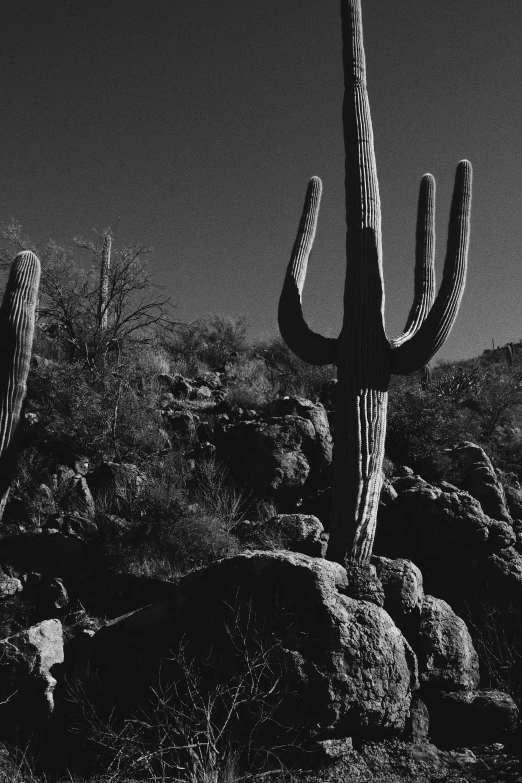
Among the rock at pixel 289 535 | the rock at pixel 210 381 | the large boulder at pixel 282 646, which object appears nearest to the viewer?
the large boulder at pixel 282 646

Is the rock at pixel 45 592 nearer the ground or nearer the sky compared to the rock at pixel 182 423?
nearer the ground

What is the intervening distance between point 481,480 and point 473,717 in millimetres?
4341

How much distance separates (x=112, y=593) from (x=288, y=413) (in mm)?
4448

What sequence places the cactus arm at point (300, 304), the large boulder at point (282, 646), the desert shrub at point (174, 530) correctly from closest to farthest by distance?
1. the large boulder at point (282, 646)
2. the cactus arm at point (300, 304)
3. the desert shrub at point (174, 530)

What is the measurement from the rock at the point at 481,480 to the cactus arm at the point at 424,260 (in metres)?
2.93

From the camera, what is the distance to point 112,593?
7887 millimetres

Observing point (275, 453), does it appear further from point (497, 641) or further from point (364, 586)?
point (497, 641)

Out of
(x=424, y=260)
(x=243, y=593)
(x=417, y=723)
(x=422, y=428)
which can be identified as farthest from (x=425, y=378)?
(x=243, y=593)

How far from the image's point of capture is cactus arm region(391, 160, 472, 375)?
299 inches

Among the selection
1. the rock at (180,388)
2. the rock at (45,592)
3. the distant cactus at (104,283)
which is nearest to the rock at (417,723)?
the rock at (45,592)

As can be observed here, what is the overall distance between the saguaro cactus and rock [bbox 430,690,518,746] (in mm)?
1631

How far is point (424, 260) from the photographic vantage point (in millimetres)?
8898

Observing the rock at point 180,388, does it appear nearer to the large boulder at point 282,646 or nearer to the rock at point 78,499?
the rock at point 78,499

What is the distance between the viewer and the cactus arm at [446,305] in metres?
7.58
